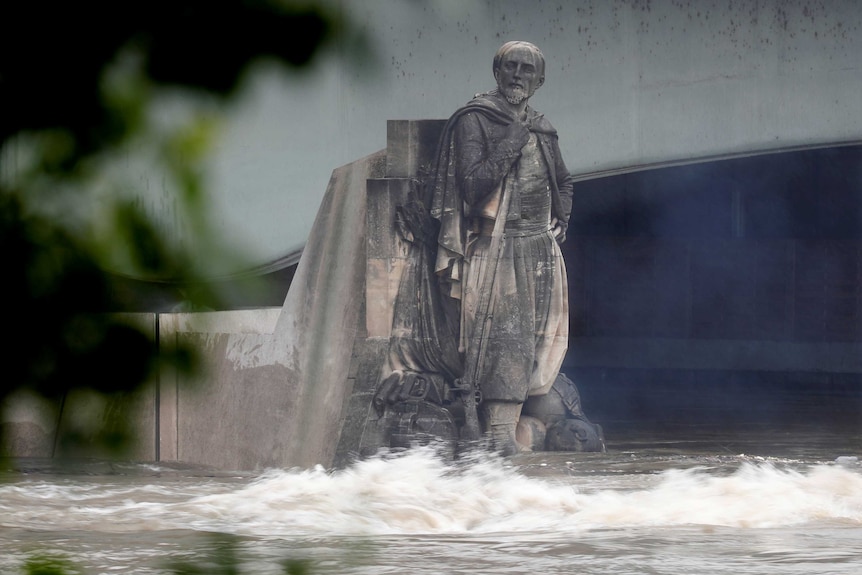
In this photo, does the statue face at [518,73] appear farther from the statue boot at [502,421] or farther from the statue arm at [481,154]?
the statue boot at [502,421]

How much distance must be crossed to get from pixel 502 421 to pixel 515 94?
2287mm

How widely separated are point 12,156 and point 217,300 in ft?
0.65

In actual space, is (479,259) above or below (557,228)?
below

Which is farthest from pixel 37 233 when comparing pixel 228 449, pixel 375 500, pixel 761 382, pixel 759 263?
pixel 759 263

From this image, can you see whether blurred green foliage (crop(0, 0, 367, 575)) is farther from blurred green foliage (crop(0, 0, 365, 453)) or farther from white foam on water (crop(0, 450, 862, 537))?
white foam on water (crop(0, 450, 862, 537))

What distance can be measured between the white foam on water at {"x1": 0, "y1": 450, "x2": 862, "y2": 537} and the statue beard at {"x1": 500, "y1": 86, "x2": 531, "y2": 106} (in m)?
2.53

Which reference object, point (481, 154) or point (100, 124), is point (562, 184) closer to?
point (481, 154)

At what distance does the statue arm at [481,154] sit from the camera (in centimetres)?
1048

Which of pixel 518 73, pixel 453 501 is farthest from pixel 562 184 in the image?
pixel 453 501

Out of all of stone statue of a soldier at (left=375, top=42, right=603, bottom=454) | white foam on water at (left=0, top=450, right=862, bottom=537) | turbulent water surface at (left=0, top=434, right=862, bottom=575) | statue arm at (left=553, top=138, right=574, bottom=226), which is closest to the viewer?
turbulent water surface at (left=0, top=434, right=862, bottom=575)

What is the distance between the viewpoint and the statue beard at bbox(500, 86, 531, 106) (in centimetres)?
1053

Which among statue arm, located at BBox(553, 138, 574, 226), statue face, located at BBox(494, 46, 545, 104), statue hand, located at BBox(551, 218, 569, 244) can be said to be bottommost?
statue hand, located at BBox(551, 218, 569, 244)

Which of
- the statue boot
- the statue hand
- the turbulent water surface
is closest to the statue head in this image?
the statue hand

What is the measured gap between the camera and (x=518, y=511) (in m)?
8.84
